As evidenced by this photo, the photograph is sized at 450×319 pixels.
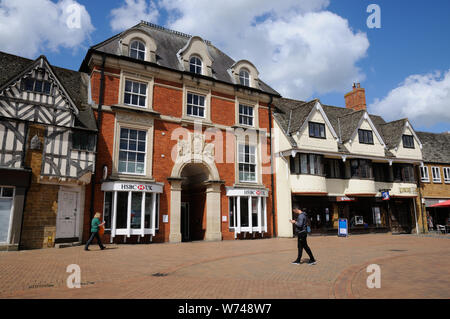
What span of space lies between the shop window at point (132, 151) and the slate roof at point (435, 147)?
2737 centimetres

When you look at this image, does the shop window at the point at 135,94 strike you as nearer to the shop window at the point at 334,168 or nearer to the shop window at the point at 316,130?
the shop window at the point at 316,130

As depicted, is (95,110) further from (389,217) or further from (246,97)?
(389,217)

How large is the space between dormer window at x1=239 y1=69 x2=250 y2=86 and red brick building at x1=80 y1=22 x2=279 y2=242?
0.29 feet

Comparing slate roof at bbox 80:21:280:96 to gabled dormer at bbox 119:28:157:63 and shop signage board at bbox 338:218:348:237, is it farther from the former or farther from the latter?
shop signage board at bbox 338:218:348:237

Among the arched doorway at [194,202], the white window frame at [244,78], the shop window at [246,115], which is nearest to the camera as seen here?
the arched doorway at [194,202]

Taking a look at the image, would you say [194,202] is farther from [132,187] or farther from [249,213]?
[132,187]

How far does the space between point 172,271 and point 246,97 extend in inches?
659

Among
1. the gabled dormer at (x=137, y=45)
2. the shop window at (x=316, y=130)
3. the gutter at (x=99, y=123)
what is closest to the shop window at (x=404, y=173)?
the shop window at (x=316, y=130)

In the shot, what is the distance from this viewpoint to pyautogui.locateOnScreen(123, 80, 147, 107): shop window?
1911 centimetres

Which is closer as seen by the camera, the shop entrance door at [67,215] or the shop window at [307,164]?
the shop entrance door at [67,215]

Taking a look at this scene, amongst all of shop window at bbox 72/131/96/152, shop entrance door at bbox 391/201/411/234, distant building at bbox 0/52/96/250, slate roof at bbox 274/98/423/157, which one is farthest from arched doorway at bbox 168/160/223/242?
shop entrance door at bbox 391/201/411/234

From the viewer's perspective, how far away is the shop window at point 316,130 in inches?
961

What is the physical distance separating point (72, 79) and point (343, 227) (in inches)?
829

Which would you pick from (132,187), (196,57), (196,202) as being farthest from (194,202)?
(196,57)
